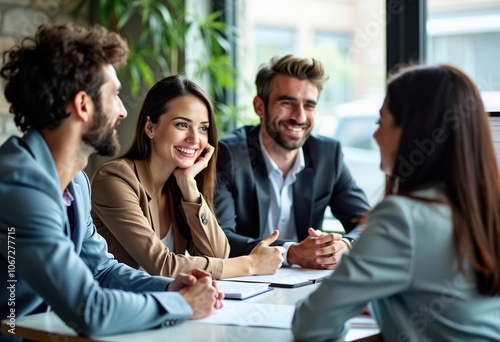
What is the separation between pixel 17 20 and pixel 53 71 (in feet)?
9.75

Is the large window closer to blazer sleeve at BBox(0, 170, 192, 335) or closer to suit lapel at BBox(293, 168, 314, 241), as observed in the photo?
suit lapel at BBox(293, 168, 314, 241)

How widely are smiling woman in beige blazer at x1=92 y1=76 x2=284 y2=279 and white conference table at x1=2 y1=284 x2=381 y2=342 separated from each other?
0.77 meters

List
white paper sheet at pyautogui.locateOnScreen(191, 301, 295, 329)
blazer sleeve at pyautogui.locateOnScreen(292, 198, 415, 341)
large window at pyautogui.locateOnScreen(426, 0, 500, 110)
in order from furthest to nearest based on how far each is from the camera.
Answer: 1. large window at pyautogui.locateOnScreen(426, 0, 500, 110)
2. white paper sheet at pyautogui.locateOnScreen(191, 301, 295, 329)
3. blazer sleeve at pyautogui.locateOnScreen(292, 198, 415, 341)

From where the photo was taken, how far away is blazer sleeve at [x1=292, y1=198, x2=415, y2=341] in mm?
1593

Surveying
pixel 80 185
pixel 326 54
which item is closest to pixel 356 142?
pixel 326 54

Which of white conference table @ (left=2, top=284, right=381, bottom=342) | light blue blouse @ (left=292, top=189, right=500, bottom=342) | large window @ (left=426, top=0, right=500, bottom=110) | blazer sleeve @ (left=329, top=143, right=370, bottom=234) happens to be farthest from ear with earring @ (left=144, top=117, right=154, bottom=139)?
large window @ (left=426, top=0, right=500, bottom=110)

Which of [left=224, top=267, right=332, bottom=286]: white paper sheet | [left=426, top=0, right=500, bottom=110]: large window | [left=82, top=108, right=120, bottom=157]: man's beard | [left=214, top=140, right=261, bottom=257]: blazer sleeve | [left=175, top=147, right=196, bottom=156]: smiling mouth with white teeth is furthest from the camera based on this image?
[left=426, top=0, right=500, bottom=110]: large window

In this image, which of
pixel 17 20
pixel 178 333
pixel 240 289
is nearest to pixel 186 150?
pixel 240 289

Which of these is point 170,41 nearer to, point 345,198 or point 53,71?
point 345,198

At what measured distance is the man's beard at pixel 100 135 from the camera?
2.03m

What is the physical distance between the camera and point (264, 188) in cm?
345

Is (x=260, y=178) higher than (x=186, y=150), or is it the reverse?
(x=186, y=150)

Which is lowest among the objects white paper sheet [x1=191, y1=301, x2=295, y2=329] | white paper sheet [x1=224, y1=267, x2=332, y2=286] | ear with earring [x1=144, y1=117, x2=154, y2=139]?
white paper sheet [x1=224, y1=267, x2=332, y2=286]

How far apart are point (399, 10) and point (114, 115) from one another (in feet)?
7.58
